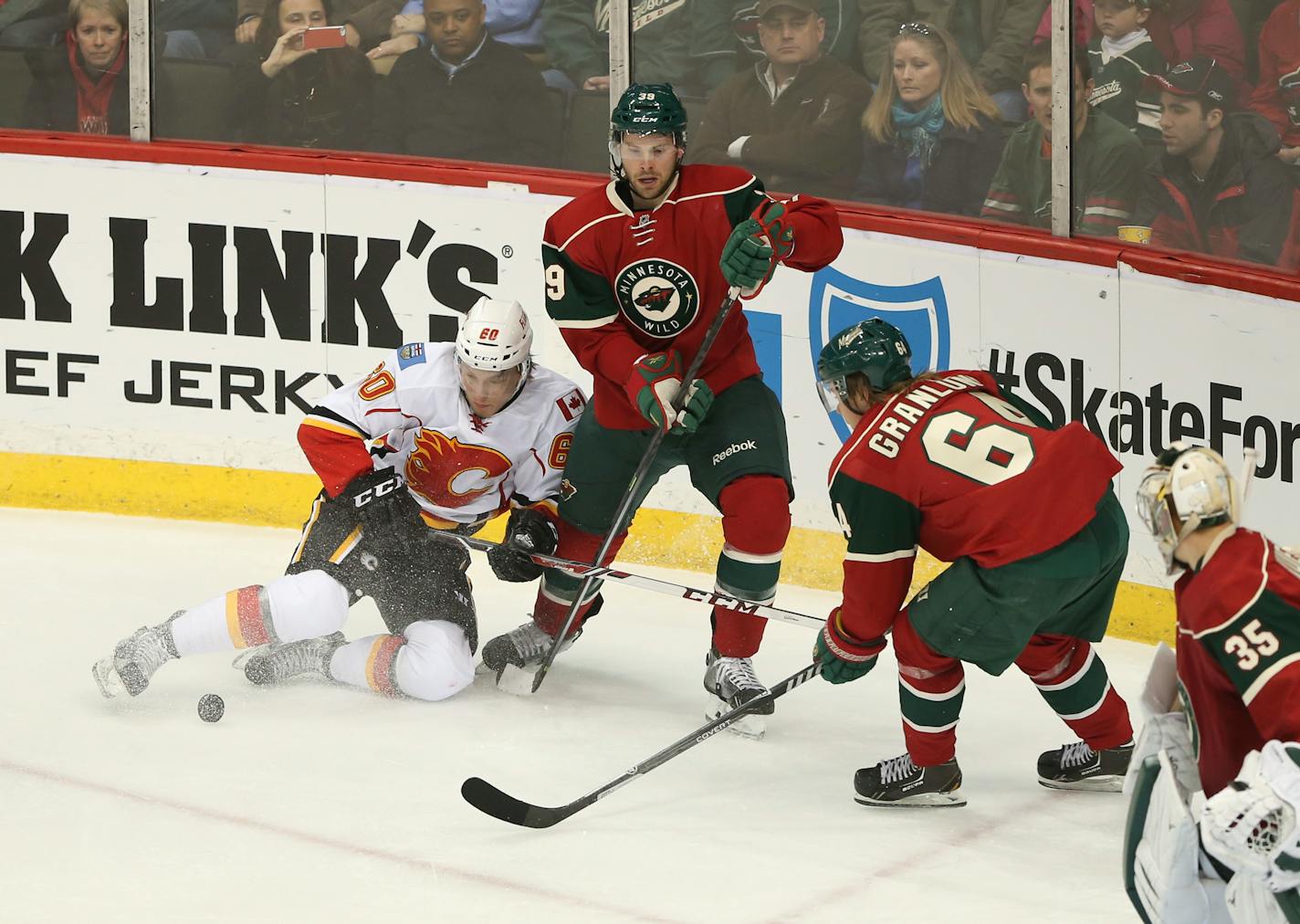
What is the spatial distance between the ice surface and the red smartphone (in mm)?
1766

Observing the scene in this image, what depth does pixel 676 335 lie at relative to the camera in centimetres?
388

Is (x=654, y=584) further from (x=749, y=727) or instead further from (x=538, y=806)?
(x=538, y=806)

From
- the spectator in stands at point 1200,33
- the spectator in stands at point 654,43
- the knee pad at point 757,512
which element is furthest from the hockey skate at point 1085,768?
the spectator in stands at point 654,43

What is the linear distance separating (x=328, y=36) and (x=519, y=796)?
2.72 m

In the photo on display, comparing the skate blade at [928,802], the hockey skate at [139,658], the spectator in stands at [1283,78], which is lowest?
the skate blade at [928,802]

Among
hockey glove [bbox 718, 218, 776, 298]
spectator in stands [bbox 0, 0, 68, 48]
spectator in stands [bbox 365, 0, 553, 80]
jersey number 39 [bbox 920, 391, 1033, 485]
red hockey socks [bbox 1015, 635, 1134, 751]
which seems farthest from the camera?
spectator in stands [bbox 0, 0, 68, 48]

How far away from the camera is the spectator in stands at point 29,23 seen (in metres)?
5.39

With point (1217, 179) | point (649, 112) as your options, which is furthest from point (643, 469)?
point (1217, 179)

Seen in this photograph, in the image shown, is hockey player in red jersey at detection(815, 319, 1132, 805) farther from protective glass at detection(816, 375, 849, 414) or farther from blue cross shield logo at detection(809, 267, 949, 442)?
blue cross shield logo at detection(809, 267, 949, 442)

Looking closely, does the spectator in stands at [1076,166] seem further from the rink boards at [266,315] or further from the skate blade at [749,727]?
the skate blade at [749,727]

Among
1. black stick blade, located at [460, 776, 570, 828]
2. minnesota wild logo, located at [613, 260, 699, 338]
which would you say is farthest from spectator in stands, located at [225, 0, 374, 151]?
black stick blade, located at [460, 776, 570, 828]

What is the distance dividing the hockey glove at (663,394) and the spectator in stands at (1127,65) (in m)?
1.34

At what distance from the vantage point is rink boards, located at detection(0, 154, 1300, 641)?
4684 mm

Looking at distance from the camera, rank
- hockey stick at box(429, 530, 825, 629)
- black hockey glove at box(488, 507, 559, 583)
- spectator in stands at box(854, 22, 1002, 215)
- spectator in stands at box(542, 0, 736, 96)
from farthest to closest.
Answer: spectator in stands at box(542, 0, 736, 96)
spectator in stands at box(854, 22, 1002, 215)
black hockey glove at box(488, 507, 559, 583)
hockey stick at box(429, 530, 825, 629)
